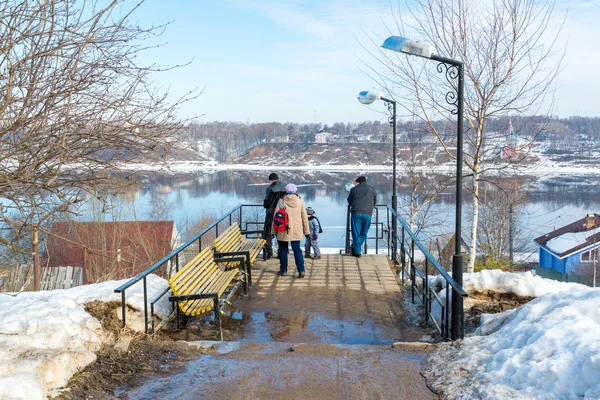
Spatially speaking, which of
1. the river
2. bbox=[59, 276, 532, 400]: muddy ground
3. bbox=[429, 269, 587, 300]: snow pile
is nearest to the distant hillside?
the river

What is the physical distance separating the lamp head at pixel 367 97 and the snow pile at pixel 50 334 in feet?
21.5

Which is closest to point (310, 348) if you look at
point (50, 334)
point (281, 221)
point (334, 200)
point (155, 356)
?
point (155, 356)

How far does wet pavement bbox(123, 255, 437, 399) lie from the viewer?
14.0ft

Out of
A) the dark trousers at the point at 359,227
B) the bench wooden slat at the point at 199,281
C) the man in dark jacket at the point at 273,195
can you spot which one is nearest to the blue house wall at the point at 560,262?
the dark trousers at the point at 359,227

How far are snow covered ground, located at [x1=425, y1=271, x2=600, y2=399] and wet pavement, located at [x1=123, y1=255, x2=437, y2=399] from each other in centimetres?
28

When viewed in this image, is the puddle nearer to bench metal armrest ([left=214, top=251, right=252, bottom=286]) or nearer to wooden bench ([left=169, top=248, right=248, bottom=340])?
wooden bench ([left=169, top=248, right=248, bottom=340])

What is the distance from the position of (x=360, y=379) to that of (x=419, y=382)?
0.47m

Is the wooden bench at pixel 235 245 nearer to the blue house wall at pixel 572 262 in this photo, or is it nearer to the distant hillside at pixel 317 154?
the blue house wall at pixel 572 262

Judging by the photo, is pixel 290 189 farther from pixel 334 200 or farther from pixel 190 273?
pixel 334 200

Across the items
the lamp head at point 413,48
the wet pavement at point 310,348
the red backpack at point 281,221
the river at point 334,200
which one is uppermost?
the lamp head at point 413,48

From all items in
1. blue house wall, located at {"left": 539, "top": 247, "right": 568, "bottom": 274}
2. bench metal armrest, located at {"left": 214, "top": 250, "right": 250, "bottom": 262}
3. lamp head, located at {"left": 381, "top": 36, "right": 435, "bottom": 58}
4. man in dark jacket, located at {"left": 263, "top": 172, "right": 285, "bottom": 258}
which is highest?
lamp head, located at {"left": 381, "top": 36, "right": 435, "bottom": 58}

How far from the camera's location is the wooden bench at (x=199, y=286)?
6043mm

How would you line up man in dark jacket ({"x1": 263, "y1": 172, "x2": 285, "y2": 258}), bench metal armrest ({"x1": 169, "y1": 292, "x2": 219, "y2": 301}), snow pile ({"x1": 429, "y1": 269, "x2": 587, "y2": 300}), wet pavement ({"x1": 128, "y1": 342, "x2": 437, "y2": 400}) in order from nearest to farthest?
wet pavement ({"x1": 128, "y1": 342, "x2": 437, "y2": 400}) < bench metal armrest ({"x1": 169, "y1": 292, "x2": 219, "y2": 301}) < snow pile ({"x1": 429, "y1": 269, "x2": 587, "y2": 300}) < man in dark jacket ({"x1": 263, "y1": 172, "x2": 285, "y2": 258})

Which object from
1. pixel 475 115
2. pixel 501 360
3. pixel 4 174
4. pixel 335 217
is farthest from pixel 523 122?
pixel 335 217
